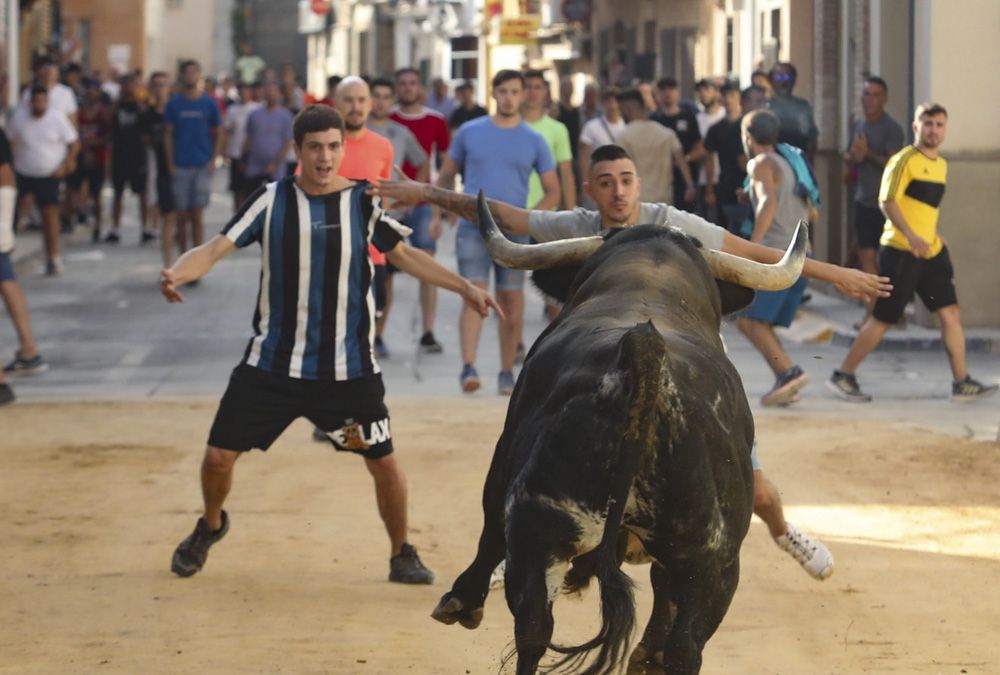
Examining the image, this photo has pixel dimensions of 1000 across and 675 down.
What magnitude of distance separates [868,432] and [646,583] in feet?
11.3

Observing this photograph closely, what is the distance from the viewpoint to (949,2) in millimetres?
15047

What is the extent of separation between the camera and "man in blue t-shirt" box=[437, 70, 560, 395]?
484 inches

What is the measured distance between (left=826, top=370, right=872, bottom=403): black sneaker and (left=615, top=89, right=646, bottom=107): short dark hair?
199 inches

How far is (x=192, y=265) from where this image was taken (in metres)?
7.17

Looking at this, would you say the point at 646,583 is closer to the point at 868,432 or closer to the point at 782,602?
the point at 782,602

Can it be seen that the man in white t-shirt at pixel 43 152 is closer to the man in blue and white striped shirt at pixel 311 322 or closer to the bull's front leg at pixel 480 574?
the man in blue and white striped shirt at pixel 311 322

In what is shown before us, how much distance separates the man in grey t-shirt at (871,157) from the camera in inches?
607

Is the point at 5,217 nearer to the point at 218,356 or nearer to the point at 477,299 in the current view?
the point at 218,356

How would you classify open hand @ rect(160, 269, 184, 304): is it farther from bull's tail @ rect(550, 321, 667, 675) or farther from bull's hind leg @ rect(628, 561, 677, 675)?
bull's tail @ rect(550, 321, 667, 675)

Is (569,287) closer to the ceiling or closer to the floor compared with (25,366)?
closer to the ceiling

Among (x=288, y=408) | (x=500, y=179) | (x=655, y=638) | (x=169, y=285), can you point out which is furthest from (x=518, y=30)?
(x=655, y=638)

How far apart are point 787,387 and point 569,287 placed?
18.2 ft

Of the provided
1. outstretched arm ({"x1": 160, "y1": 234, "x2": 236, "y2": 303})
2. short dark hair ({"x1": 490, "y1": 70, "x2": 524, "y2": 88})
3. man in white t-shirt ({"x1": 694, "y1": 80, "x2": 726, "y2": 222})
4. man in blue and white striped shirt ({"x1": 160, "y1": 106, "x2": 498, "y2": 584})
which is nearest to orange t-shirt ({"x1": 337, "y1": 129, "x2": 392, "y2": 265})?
short dark hair ({"x1": 490, "y1": 70, "x2": 524, "y2": 88})

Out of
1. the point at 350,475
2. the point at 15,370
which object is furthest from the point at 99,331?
the point at 350,475
